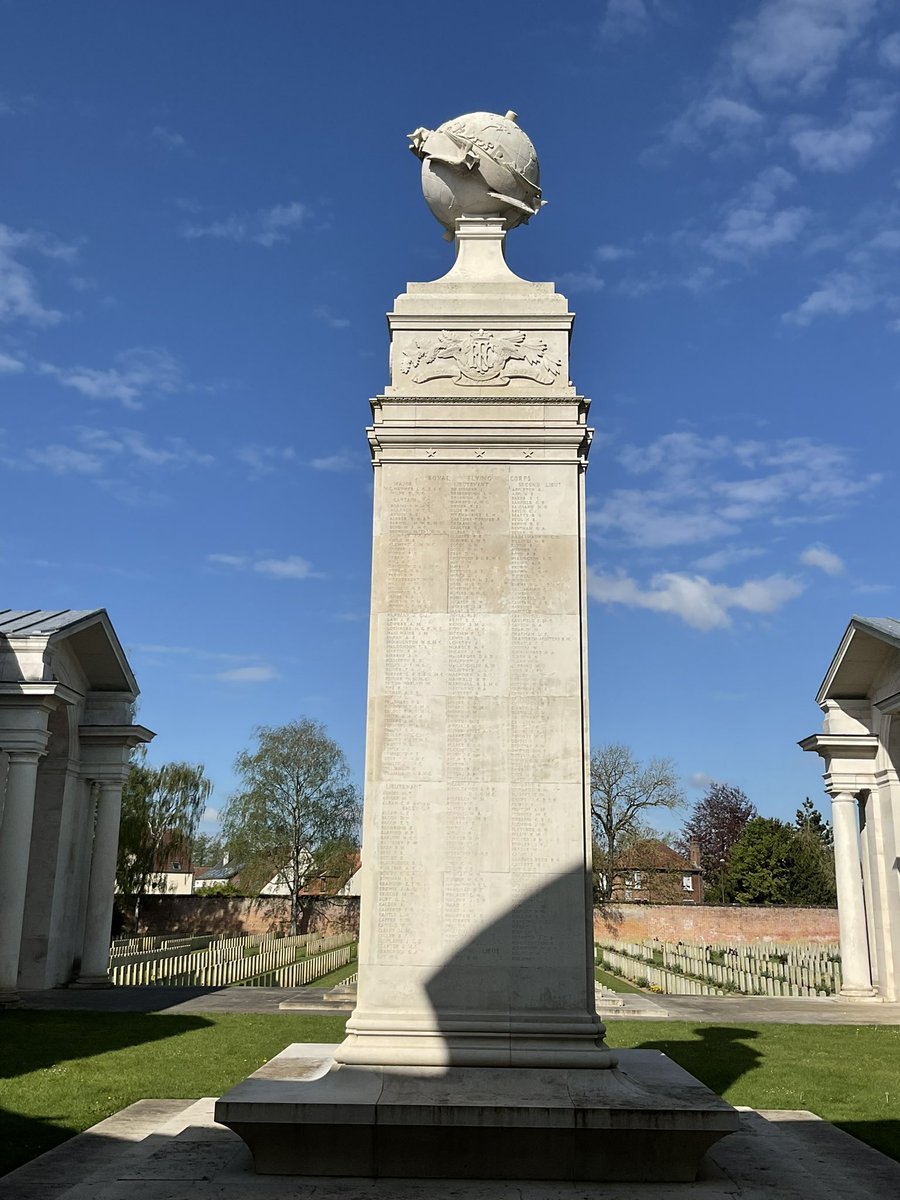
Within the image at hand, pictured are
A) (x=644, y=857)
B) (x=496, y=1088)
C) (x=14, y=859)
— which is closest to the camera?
(x=496, y=1088)

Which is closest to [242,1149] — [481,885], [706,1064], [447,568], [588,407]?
[481,885]

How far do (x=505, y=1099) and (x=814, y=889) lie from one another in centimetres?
5856

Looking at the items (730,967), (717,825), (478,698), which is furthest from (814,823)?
(478,698)

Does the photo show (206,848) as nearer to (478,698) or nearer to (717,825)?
(717,825)

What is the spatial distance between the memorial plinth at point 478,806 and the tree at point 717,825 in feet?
243

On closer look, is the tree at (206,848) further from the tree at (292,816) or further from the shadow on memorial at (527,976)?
the shadow on memorial at (527,976)

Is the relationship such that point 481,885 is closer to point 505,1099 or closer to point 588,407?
point 505,1099

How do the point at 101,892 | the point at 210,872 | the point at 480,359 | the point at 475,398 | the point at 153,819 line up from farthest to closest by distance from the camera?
the point at 210,872 < the point at 153,819 < the point at 101,892 < the point at 480,359 < the point at 475,398

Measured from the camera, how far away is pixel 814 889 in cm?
6109

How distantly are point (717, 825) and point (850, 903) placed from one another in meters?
58.3

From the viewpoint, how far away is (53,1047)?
16.9m

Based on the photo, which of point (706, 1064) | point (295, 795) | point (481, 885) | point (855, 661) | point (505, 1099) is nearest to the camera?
point (505, 1099)

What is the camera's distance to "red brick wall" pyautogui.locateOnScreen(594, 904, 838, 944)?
5128 cm

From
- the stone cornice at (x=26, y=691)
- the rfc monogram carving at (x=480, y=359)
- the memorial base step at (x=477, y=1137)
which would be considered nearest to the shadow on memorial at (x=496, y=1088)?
the memorial base step at (x=477, y=1137)
